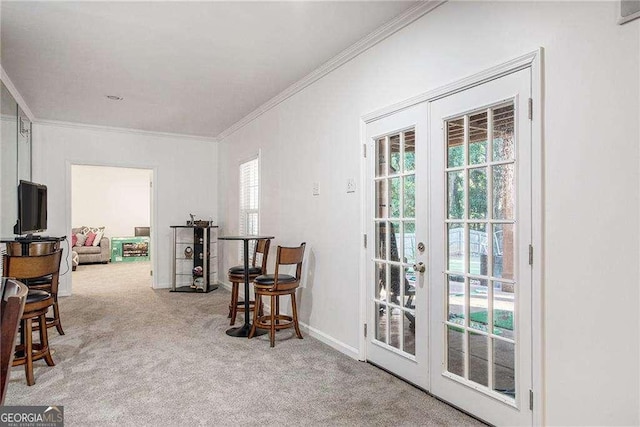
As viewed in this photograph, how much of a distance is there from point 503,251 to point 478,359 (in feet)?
2.09

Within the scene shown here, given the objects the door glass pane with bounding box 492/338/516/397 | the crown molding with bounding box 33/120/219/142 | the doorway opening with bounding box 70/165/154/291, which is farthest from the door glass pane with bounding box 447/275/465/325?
the doorway opening with bounding box 70/165/154/291

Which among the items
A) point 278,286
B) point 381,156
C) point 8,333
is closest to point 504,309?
point 381,156

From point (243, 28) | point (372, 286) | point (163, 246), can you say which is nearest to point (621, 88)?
point (372, 286)

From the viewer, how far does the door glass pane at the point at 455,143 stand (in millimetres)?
2320

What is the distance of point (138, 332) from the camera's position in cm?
388

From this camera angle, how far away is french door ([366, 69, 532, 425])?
Answer: 2.01m

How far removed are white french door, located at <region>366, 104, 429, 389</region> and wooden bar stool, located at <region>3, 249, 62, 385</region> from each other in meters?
2.38

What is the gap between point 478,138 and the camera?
2.22 meters

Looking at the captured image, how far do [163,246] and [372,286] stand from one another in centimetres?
449

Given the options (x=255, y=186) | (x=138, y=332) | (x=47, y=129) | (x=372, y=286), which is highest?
(x=47, y=129)

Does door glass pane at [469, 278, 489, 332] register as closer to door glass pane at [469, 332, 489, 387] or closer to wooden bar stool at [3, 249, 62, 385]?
door glass pane at [469, 332, 489, 387]

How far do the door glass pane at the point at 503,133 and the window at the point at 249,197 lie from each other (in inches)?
134

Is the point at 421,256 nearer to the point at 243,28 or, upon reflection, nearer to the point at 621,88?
the point at 621,88

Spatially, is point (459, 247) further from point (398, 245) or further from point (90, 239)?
point (90, 239)
